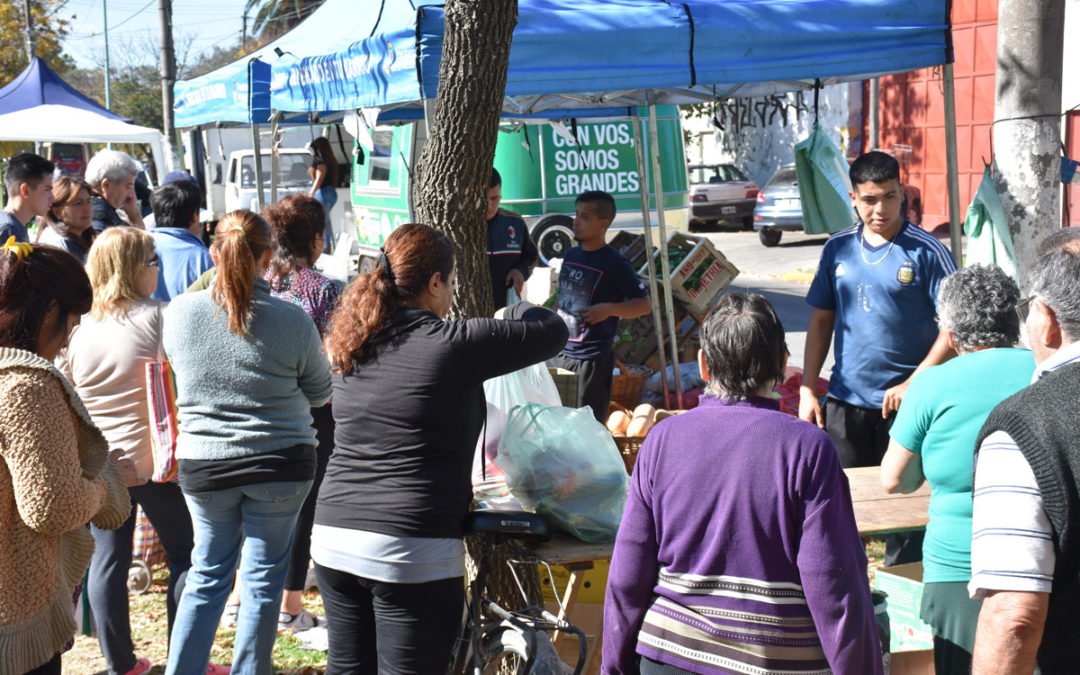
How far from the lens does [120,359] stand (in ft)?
13.1

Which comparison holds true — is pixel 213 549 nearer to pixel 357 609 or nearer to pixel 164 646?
pixel 357 609

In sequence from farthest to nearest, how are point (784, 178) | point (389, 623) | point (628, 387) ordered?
point (784, 178) → point (628, 387) → point (389, 623)

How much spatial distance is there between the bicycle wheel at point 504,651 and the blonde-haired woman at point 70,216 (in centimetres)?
352

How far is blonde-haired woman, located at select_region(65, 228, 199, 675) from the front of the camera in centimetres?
398

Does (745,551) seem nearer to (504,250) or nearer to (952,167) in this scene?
(952,167)

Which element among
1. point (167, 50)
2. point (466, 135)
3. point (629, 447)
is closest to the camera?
point (466, 135)

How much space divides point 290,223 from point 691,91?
12.6 feet

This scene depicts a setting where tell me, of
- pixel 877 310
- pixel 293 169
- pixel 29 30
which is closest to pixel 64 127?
pixel 293 169

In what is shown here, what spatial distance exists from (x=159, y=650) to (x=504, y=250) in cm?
320

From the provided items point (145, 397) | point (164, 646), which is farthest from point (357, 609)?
point (164, 646)

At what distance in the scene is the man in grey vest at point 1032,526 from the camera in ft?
5.82

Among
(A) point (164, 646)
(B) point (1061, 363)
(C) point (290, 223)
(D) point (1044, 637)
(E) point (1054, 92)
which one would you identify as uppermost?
(E) point (1054, 92)

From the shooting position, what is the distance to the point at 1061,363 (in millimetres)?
1957

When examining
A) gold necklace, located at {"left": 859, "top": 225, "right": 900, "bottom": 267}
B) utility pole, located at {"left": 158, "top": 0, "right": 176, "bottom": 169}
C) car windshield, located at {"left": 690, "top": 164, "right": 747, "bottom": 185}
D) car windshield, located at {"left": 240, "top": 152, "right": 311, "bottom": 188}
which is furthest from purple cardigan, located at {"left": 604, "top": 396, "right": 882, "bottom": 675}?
car windshield, located at {"left": 690, "top": 164, "right": 747, "bottom": 185}
